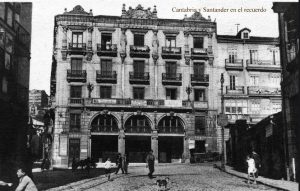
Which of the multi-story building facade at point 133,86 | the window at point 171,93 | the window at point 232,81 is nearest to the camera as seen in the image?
the multi-story building facade at point 133,86

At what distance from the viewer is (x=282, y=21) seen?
2136 centimetres

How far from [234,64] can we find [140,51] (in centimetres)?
1009

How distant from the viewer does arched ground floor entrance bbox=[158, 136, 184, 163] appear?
4456cm

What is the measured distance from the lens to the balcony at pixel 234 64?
47125 millimetres

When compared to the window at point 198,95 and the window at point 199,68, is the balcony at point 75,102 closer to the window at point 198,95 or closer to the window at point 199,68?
the window at point 198,95

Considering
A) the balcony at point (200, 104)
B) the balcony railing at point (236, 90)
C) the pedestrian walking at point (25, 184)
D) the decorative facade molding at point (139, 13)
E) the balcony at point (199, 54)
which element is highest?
the decorative facade molding at point (139, 13)

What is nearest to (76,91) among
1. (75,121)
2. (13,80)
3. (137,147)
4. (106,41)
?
(75,121)

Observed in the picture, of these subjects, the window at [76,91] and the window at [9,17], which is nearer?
the window at [9,17]

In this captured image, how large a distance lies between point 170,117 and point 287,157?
24745mm

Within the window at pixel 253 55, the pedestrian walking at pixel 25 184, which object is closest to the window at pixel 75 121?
the window at pixel 253 55

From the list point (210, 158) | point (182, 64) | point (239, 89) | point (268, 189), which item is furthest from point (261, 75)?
point (268, 189)

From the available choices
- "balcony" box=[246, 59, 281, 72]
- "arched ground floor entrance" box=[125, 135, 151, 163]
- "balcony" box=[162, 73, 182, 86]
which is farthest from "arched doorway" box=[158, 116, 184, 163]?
"balcony" box=[246, 59, 281, 72]

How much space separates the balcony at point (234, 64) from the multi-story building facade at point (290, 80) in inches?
999

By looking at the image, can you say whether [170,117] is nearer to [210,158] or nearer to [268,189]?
[210,158]
